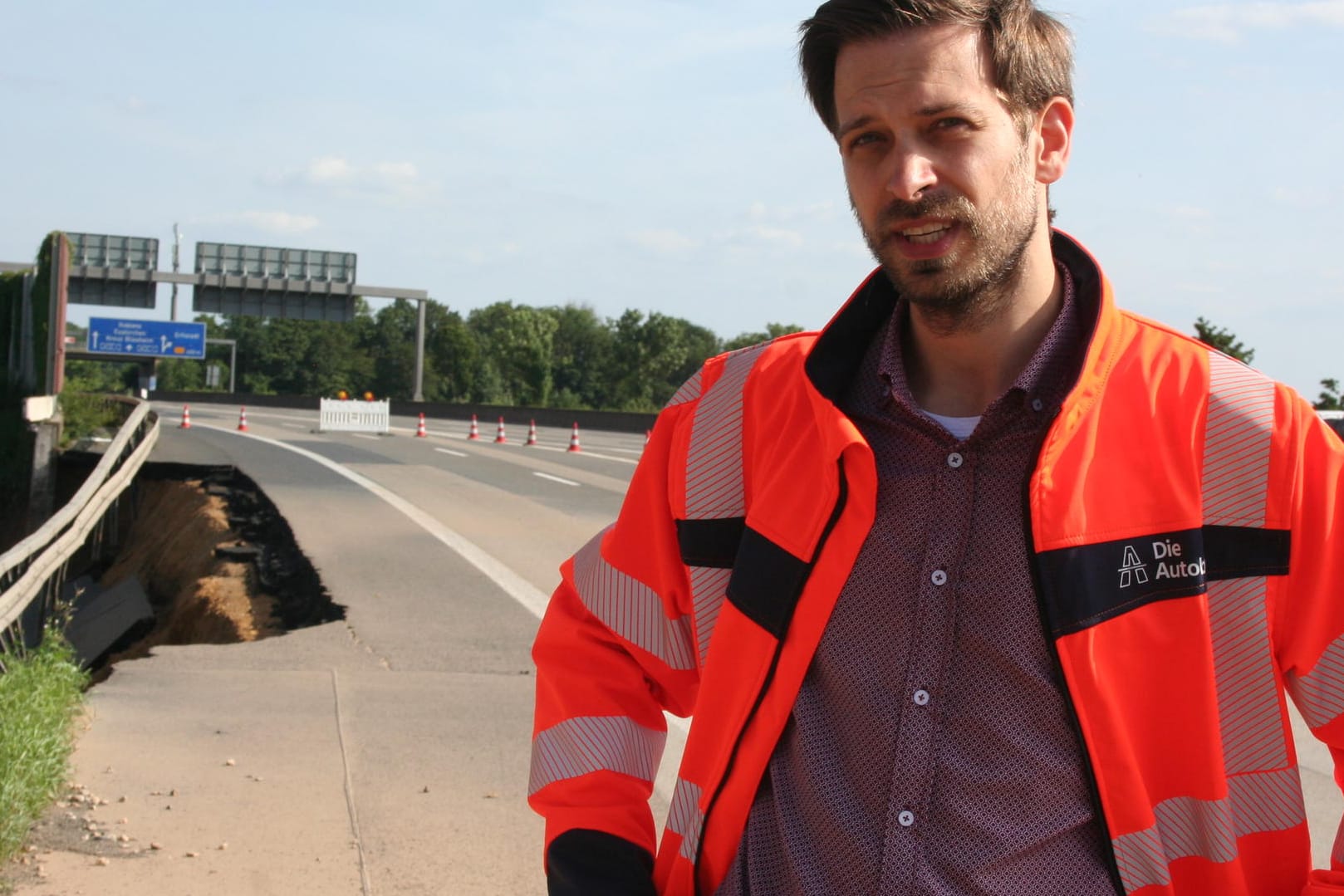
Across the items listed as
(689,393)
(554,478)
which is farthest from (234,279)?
(689,393)

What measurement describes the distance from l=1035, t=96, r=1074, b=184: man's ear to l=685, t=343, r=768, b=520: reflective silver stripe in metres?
0.54

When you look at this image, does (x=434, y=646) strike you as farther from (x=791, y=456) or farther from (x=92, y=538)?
(x=92, y=538)

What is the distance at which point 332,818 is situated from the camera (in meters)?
5.18

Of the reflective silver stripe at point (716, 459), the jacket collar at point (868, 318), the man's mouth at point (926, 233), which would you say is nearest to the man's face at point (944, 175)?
Answer: the man's mouth at point (926, 233)

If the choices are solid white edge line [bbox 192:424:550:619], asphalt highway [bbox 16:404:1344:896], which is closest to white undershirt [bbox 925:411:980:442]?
asphalt highway [bbox 16:404:1344:896]

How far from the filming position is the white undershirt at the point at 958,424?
197 centimetres

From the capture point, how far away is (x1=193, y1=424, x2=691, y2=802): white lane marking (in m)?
6.53

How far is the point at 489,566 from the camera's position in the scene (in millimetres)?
12781

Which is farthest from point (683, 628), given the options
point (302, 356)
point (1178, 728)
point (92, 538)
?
point (302, 356)

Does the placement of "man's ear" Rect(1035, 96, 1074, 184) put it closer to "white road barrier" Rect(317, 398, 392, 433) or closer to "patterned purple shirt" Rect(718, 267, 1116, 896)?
"patterned purple shirt" Rect(718, 267, 1116, 896)

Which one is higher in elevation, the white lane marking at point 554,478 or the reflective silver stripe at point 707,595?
the reflective silver stripe at point 707,595

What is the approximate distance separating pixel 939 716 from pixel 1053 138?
88 centimetres

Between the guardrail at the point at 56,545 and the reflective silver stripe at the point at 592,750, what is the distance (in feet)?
20.9

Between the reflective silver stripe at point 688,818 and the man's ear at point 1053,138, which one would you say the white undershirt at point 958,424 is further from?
the reflective silver stripe at point 688,818
